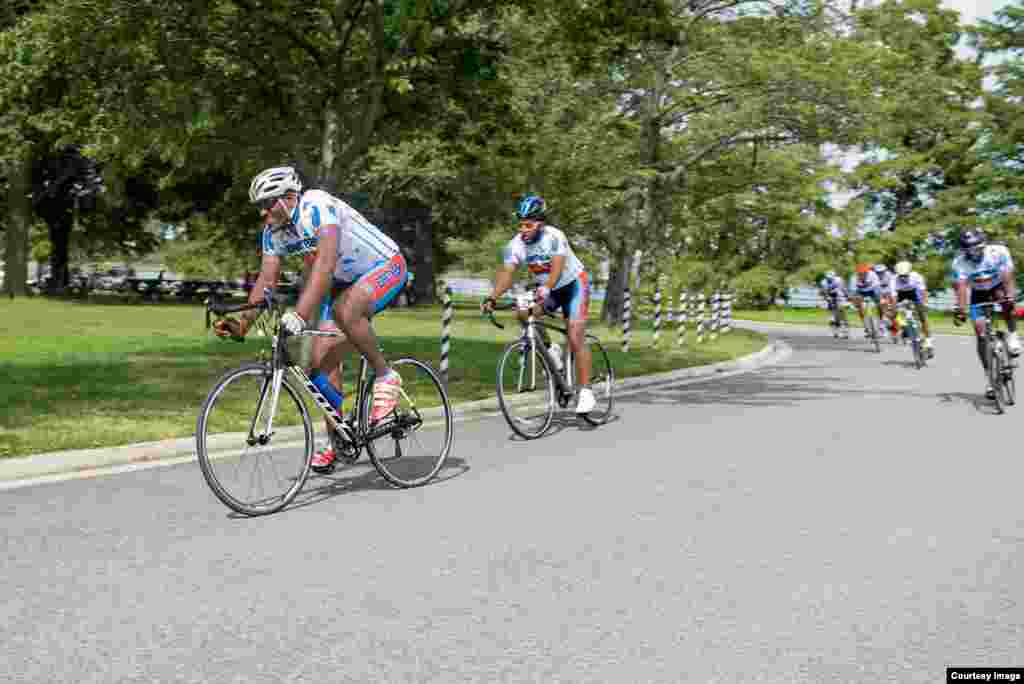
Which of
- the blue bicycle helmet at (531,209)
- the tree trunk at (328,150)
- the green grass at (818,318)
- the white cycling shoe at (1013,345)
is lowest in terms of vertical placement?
the green grass at (818,318)

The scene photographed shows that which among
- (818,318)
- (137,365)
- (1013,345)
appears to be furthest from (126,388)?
(818,318)

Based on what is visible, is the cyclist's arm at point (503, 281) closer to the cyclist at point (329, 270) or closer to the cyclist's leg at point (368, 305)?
the cyclist at point (329, 270)

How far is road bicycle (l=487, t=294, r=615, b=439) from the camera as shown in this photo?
9297 mm

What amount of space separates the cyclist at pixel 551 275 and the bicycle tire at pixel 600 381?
36 centimetres

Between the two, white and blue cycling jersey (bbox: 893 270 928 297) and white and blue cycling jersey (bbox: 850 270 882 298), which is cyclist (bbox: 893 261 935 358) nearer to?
white and blue cycling jersey (bbox: 893 270 928 297)

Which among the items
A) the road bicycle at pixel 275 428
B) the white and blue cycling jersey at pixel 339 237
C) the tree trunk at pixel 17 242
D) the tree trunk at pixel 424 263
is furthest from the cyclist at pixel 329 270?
the tree trunk at pixel 424 263

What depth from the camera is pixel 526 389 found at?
9477mm

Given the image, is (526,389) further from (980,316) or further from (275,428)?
(980,316)

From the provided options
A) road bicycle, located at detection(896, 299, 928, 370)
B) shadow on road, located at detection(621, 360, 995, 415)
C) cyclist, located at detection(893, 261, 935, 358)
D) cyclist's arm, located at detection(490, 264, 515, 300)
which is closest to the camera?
cyclist's arm, located at detection(490, 264, 515, 300)

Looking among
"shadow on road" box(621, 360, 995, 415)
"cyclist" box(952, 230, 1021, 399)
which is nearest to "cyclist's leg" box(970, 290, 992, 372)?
"cyclist" box(952, 230, 1021, 399)

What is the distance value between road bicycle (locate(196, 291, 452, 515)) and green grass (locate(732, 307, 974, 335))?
32.5 meters

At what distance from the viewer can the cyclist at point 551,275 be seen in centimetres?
918

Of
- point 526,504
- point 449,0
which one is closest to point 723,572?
point 526,504

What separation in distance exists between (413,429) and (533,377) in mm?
2480
